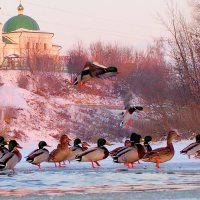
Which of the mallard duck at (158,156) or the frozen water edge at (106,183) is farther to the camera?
the mallard duck at (158,156)

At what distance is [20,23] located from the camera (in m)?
106

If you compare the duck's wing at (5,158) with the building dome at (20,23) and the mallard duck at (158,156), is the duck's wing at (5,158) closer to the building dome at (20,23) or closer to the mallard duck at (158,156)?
the mallard duck at (158,156)

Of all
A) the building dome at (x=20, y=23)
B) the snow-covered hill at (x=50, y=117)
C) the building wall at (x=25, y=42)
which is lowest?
the snow-covered hill at (x=50, y=117)

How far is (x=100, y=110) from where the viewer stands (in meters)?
56.0

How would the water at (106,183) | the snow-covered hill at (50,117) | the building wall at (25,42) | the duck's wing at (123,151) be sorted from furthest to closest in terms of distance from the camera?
the building wall at (25,42) < the snow-covered hill at (50,117) < the duck's wing at (123,151) < the water at (106,183)

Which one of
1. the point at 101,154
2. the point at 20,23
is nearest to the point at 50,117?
the point at 101,154

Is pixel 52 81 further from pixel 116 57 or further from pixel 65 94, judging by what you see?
pixel 116 57

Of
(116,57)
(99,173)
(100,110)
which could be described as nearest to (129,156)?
(99,173)

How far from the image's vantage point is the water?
10.1 metres

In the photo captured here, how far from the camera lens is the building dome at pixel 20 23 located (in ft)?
349

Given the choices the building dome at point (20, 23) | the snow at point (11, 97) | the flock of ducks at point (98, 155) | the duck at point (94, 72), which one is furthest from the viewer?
the building dome at point (20, 23)

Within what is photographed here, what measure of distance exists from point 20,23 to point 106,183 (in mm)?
96278

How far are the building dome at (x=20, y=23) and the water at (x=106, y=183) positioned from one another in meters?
92.7

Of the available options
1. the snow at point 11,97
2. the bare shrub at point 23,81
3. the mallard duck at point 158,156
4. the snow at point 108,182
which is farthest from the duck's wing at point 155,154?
the bare shrub at point 23,81
